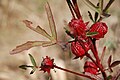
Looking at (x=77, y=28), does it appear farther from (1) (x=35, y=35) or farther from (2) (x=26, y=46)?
(1) (x=35, y=35)

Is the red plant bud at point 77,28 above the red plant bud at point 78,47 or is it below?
above

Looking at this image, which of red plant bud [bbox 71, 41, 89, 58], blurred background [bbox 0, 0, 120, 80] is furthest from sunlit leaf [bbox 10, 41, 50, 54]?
blurred background [bbox 0, 0, 120, 80]

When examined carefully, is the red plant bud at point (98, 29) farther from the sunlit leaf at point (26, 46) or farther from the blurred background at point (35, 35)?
the blurred background at point (35, 35)

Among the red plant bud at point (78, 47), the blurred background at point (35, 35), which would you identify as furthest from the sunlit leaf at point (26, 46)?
the blurred background at point (35, 35)

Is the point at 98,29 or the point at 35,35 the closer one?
the point at 98,29

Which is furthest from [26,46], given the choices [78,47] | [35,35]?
[35,35]

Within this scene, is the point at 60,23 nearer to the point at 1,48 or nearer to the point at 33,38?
the point at 33,38

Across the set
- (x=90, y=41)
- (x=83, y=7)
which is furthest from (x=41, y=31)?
(x=83, y=7)

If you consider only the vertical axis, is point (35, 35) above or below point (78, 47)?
above

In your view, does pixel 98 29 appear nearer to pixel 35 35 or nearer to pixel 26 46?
pixel 26 46
